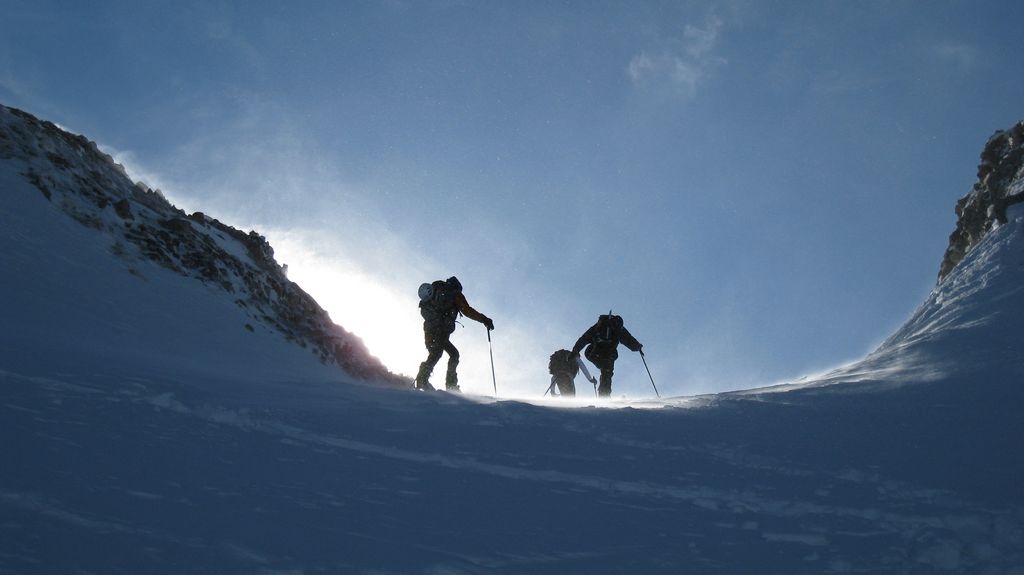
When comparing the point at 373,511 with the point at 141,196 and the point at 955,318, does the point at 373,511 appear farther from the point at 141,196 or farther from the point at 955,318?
the point at 141,196

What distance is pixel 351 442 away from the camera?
591 centimetres

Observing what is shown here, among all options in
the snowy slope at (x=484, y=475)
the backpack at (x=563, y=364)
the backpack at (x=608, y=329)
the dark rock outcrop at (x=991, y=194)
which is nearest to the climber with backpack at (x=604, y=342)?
the backpack at (x=608, y=329)

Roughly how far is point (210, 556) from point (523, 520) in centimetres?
177

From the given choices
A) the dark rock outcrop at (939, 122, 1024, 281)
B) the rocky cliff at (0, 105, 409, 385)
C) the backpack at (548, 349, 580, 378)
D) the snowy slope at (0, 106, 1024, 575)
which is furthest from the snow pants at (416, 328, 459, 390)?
the dark rock outcrop at (939, 122, 1024, 281)

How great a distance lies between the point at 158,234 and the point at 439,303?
6718 millimetres

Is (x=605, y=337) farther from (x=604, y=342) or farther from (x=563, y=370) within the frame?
(x=563, y=370)

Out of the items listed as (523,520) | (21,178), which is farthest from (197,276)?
(523,520)

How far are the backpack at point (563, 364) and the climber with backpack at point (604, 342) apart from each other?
2.56 m

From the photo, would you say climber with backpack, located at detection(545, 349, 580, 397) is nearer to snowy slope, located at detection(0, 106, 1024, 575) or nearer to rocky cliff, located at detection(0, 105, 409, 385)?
rocky cliff, located at detection(0, 105, 409, 385)

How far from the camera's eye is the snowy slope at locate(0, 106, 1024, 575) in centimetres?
377

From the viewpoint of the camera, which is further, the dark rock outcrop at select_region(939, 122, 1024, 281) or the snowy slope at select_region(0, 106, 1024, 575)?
the dark rock outcrop at select_region(939, 122, 1024, 281)

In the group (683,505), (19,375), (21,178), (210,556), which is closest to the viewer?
(210,556)

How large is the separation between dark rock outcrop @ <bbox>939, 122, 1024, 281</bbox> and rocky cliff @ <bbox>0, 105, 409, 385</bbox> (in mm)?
14494

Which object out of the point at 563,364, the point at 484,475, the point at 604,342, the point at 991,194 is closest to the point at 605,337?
the point at 604,342
